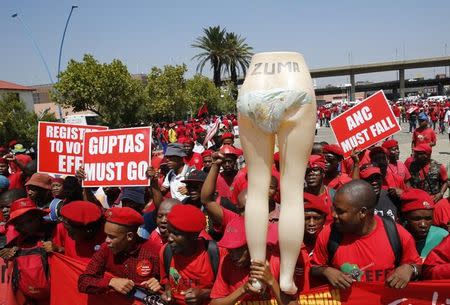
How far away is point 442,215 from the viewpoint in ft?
13.3

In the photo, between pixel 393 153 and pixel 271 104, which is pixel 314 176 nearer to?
pixel 271 104

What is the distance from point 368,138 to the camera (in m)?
5.72

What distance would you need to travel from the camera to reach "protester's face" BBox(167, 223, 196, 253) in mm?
3176

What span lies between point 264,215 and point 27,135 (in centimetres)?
2094

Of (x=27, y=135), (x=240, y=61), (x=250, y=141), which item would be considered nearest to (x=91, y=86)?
(x=27, y=135)

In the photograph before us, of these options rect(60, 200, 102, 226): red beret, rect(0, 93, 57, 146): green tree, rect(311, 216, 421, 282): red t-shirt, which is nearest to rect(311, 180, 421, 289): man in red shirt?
rect(311, 216, 421, 282): red t-shirt

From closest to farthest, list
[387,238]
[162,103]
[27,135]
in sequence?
[387,238] → [27,135] → [162,103]

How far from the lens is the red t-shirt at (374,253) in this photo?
9.36ft

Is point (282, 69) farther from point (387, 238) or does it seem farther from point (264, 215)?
point (387, 238)

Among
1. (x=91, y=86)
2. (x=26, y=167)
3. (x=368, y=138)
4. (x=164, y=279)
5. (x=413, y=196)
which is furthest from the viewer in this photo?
(x=91, y=86)

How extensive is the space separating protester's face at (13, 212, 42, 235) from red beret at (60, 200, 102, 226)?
49cm

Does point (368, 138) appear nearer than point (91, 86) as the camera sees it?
Yes

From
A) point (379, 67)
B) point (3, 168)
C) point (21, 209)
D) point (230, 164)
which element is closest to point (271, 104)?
point (21, 209)

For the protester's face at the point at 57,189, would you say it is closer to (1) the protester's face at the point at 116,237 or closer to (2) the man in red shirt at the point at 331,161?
(1) the protester's face at the point at 116,237
